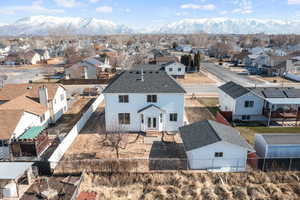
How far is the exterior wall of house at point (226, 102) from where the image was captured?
3005cm

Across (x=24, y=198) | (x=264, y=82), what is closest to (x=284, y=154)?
(x=24, y=198)

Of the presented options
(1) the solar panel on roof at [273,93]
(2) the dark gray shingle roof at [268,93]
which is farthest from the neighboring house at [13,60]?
(1) the solar panel on roof at [273,93]

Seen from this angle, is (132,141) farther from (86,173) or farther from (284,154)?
(284,154)

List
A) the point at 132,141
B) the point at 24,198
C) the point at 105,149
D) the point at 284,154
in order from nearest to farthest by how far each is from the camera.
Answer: the point at 24,198
the point at 284,154
the point at 105,149
the point at 132,141

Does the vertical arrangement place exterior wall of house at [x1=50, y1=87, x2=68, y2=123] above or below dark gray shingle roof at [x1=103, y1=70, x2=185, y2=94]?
below

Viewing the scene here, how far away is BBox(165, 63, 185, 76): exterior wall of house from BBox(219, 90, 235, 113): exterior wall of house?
25922 mm

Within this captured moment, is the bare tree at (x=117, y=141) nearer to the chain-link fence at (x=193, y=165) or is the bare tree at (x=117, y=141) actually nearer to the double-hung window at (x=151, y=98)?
the chain-link fence at (x=193, y=165)

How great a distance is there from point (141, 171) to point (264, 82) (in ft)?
155

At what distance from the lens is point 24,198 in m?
15.2

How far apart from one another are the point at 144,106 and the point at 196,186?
11.2 metres

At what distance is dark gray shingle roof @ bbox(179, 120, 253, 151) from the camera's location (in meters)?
18.6

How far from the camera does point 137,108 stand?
25453mm

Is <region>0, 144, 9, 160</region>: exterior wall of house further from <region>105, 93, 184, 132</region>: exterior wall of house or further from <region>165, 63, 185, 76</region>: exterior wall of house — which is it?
<region>165, 63, 185, 76</region>: exterior wall of house

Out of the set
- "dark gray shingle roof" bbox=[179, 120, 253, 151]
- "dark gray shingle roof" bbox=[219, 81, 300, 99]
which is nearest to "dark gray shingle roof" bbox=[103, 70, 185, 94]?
"dark gray shingle roof" bbox=[179, 120, 253, 151]
